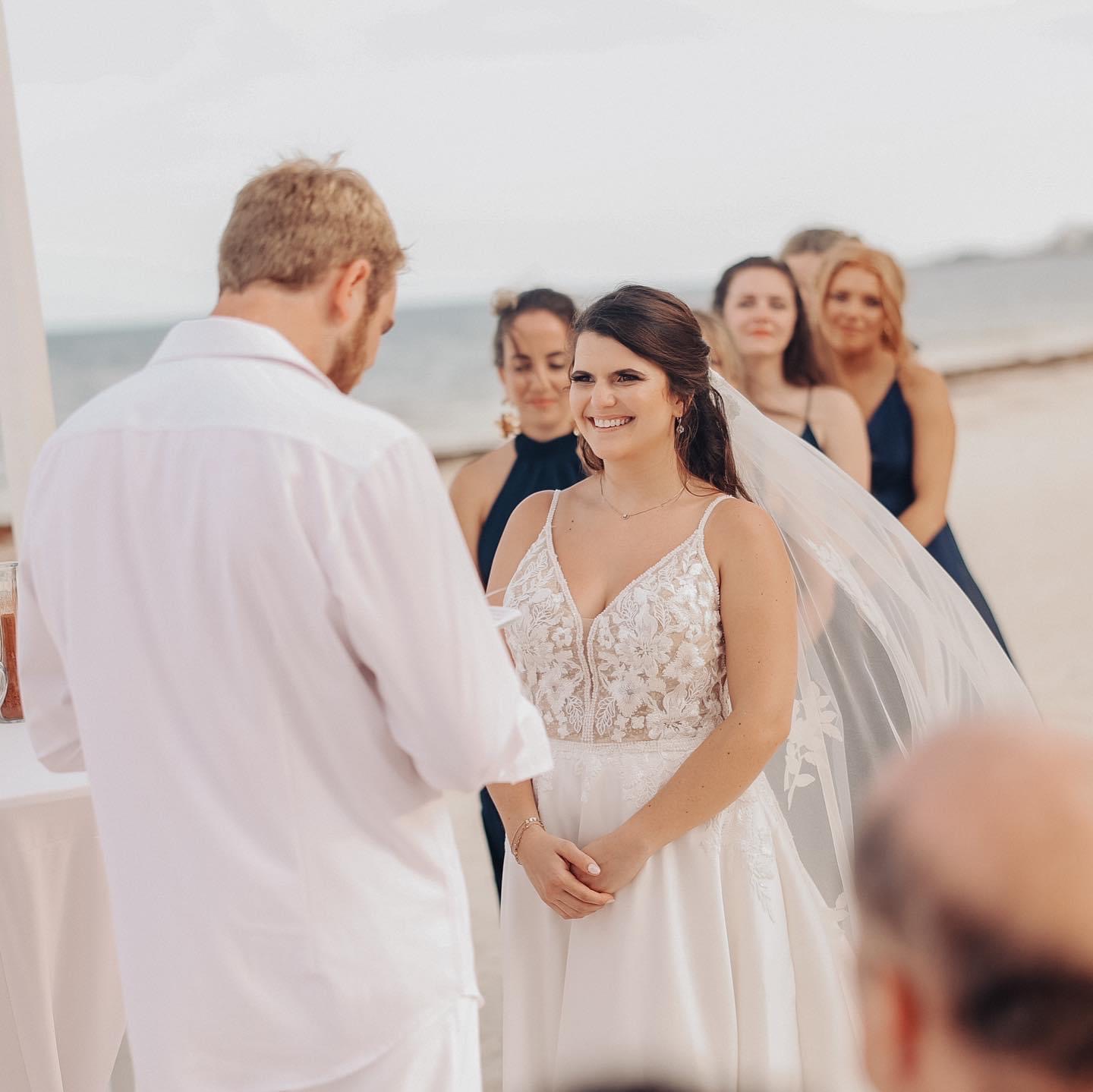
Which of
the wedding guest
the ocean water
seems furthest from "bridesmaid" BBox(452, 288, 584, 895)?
the ocean water

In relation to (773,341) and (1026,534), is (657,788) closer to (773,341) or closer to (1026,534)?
(773,341)

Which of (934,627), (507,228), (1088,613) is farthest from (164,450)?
(507,228)

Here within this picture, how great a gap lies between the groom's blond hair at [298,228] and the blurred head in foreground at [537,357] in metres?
1.94

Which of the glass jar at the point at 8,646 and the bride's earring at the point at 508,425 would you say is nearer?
the glass jar at the point at 8,646

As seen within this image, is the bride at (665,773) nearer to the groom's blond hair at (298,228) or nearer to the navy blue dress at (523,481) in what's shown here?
the navy blue dress at (523,481)

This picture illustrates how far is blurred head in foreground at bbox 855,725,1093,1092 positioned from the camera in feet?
1.83

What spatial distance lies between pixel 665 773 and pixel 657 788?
1.2 inches

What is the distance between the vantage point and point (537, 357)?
3.51 meters

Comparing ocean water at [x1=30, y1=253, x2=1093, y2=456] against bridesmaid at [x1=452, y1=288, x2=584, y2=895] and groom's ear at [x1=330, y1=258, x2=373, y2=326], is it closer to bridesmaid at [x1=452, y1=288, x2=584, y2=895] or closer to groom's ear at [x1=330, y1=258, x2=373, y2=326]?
bridesmaid at [x1=452, y1=288, x2=584, y2=895]

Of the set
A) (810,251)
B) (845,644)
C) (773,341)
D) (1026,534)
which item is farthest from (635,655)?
(1026,534)

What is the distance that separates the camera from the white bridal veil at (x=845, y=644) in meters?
2.60

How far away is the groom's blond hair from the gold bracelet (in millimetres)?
1196

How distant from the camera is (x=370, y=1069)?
158 cm

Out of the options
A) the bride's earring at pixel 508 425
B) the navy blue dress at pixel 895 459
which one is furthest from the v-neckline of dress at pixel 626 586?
the navy blue dress at pixel 895 459
